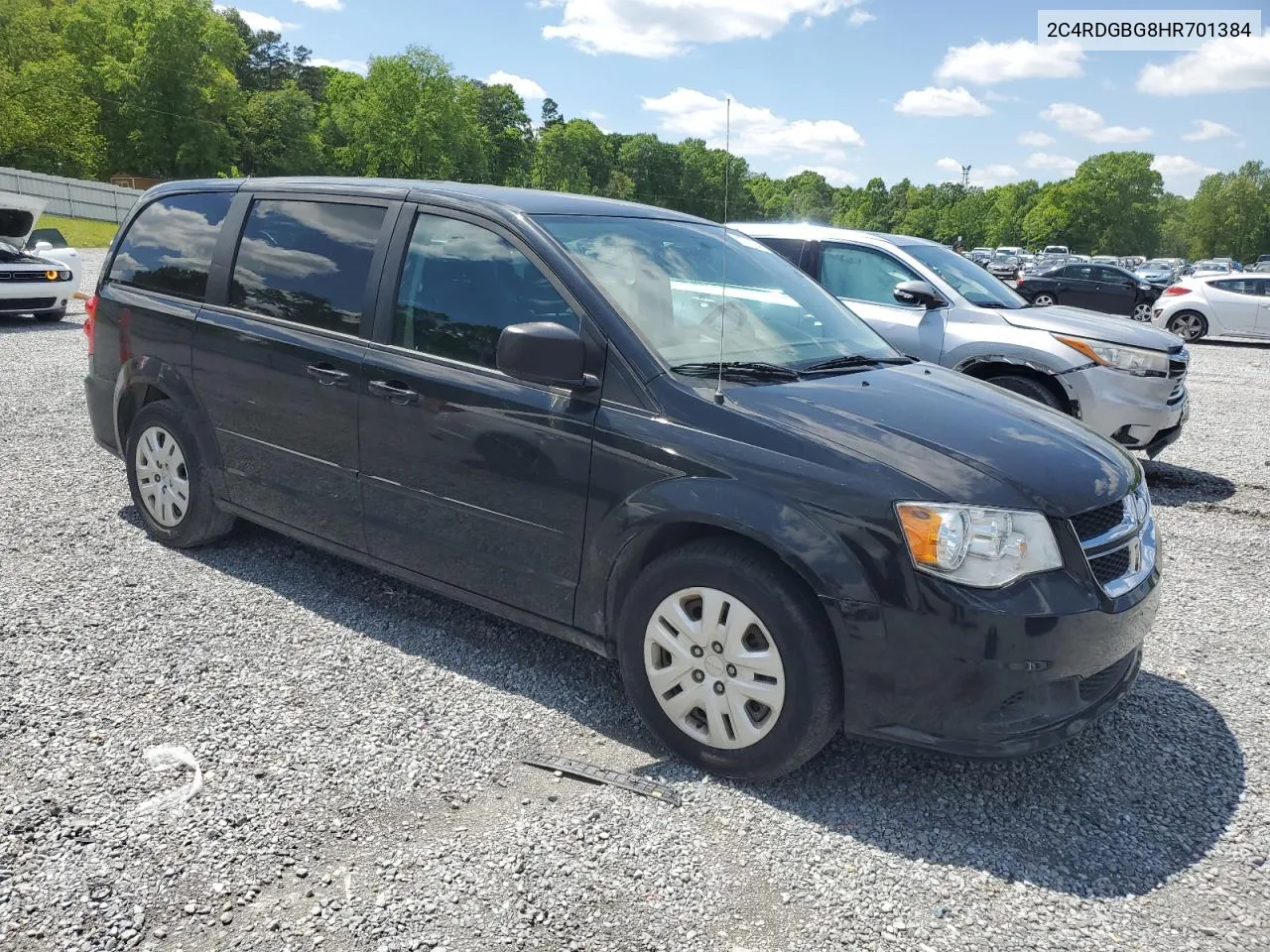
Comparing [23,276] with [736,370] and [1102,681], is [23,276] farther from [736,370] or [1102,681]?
[1102,681]

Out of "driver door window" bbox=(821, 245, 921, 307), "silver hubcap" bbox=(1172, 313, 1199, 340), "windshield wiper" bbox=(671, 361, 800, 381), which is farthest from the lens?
"silver hubcap" bbox=(1172, 313, 1199, 340)

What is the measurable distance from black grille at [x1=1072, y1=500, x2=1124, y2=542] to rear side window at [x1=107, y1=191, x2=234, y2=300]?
155 inches

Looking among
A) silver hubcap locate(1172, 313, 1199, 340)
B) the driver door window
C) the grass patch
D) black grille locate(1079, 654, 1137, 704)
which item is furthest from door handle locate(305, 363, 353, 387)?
the grass patch

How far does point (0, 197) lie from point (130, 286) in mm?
11074

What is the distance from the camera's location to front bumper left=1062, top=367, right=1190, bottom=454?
22.9 ft

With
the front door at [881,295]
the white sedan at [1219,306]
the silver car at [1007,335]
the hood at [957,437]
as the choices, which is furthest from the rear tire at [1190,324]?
the hood at [957,437]

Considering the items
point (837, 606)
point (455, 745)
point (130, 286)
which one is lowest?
point (455, 745)

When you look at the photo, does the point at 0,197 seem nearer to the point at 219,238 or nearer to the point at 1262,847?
the point at 219,238

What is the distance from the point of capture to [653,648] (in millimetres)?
3238

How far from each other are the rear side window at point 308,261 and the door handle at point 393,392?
0.96ft

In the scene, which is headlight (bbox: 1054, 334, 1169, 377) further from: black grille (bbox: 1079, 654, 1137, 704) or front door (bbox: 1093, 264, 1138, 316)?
front door (bbox: 1093, 264, 1138, 316)

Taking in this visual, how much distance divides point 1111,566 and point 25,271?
609 inches

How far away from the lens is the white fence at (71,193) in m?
46.3

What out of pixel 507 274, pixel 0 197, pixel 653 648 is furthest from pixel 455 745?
pixel 0 197
